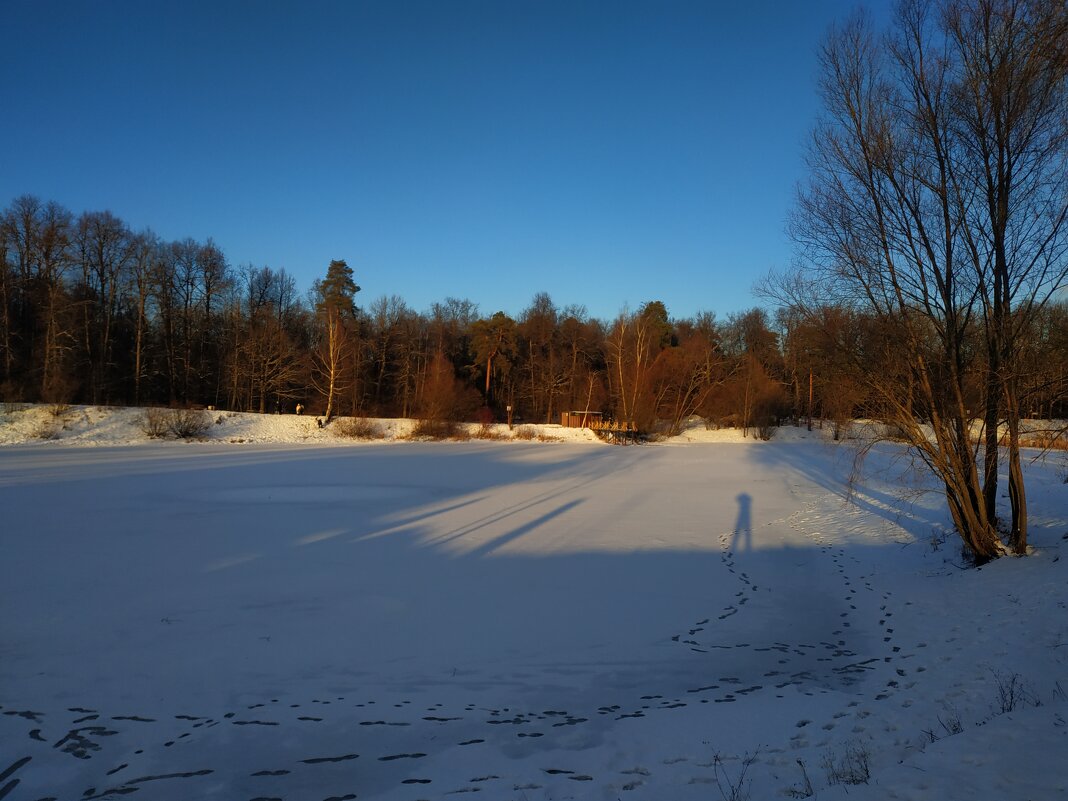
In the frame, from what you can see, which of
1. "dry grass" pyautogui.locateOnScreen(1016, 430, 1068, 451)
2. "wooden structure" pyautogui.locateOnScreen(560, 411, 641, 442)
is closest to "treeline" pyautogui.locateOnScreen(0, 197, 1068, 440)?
"wooden structure" pyautogui.locateOnScreen(560, 411, 641, 442)

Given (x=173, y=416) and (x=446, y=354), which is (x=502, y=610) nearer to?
(x=173, y=416)

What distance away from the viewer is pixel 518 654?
668cm

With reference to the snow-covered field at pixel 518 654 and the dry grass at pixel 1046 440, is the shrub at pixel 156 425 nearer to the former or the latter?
the snow-covered field at pixel 518 654

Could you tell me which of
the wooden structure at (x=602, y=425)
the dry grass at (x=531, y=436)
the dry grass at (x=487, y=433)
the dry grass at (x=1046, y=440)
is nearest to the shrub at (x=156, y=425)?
the dry grass at (x=487, y=433)

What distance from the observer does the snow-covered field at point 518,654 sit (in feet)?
13.6

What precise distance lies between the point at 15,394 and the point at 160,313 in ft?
43.9

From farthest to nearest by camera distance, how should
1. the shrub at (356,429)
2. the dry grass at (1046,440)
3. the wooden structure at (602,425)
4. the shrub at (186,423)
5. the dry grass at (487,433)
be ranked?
the wooden structure at (602,425), the dry grass at (487,433), the shrub at (356,429), the shrub at (186,423), the dry grass at (1046,440)

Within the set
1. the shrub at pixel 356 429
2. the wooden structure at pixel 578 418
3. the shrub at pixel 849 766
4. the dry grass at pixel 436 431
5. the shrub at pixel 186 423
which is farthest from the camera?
the wooden structure at pixel 578 418

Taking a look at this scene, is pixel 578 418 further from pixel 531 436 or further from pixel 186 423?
pixel 186 423

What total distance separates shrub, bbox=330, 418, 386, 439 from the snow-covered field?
24783 mm

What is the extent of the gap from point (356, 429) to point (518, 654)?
35.1m

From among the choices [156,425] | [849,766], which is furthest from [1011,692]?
[156,425]

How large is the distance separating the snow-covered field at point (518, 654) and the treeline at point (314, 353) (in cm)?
2592

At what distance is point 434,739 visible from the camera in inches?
192
